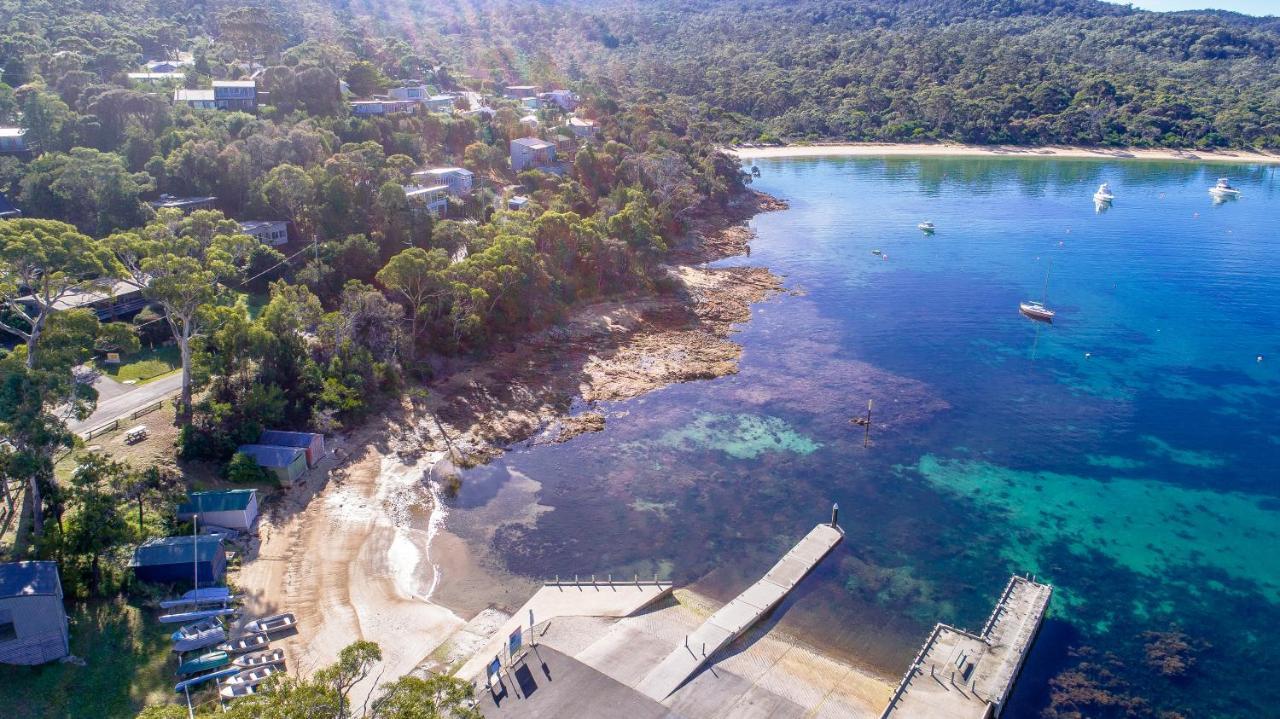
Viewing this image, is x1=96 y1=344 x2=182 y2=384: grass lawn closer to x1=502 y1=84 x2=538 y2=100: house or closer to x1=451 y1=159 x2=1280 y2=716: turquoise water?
x1=451 y1=159 x2=1280 y2=716: turquoise water

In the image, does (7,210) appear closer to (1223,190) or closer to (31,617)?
(31,617)

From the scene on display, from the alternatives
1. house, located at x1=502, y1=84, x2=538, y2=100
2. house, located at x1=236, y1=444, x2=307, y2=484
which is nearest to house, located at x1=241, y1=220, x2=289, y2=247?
house, located at x1=236, y1=444, x2=307, y2=484

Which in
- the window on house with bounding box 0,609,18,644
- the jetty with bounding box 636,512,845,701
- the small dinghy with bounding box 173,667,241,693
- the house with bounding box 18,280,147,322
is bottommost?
the jetty with bounding box 636,512,845,701

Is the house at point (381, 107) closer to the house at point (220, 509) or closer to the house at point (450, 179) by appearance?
the house at point (450, 179)

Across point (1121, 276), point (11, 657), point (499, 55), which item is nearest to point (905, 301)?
point (1121, 276)

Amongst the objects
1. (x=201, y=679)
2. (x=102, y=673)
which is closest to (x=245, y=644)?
(x=201, y=679)

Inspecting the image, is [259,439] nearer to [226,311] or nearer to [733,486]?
[226,311]

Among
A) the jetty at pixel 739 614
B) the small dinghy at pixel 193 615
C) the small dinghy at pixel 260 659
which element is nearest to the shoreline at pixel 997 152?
the jetty at pixel 739 614
